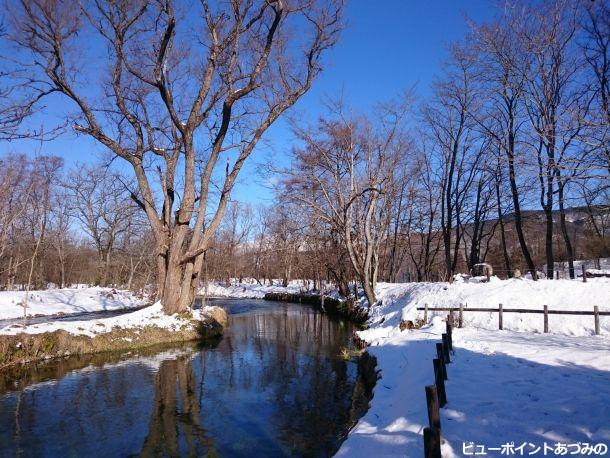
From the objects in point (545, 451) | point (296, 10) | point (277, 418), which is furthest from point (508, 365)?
point (296, 10)

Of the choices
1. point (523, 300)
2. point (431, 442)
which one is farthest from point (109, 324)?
point (523, 300)

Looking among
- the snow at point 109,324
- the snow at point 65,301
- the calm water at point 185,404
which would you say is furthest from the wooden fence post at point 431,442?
the snow at point 65,301

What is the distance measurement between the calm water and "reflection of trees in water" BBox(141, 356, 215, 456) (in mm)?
19

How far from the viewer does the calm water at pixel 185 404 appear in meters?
7.14

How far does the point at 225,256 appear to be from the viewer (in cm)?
6038

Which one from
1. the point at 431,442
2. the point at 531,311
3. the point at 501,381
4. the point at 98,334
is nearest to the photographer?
the point at 431,442

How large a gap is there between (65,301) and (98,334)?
69.3 feet

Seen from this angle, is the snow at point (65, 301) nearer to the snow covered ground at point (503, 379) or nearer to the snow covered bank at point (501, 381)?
the snow covered ground at point (503, 379)

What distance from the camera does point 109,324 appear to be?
627 inches

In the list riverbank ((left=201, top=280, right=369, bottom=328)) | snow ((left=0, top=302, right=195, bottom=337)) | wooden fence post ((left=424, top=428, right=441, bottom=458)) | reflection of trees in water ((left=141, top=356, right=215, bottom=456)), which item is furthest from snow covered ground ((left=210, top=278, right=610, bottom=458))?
snow ((left=0, top=302, right=195, bottom=337))

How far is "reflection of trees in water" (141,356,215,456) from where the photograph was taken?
695 centimetres

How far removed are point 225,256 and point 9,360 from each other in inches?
1888

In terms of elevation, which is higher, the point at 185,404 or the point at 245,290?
the point at 245,290

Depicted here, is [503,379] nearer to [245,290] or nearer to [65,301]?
[65,301]
